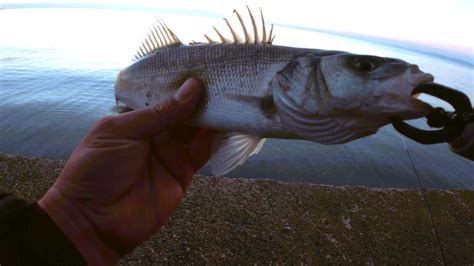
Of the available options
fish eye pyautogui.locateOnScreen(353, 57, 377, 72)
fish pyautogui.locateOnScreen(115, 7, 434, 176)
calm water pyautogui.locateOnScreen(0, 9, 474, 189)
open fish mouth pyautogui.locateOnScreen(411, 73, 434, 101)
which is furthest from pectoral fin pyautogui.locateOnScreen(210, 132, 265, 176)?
calm water pyautogui.locateOnScreen(0, 9, 474, 189)

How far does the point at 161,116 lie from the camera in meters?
3.17

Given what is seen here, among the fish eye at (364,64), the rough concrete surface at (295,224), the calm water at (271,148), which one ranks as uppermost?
the fish eye at (364,64)

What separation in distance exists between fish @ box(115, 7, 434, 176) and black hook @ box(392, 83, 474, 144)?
0.07 metres

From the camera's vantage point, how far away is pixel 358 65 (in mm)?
2477

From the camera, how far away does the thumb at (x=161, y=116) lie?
3.06m

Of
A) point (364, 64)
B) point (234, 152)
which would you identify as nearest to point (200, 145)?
point (234, 152)

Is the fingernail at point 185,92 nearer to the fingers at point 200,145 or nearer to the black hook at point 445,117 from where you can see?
the fingers at point 200,145

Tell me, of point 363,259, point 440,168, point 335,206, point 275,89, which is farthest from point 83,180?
point 440,168

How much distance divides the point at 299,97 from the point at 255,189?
6571 millimetres

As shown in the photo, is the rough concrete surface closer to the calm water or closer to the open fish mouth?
the calm water

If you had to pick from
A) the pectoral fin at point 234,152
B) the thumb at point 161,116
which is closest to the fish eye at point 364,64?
the pectoral fin at point 234,152

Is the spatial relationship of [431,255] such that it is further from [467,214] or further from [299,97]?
[299,97]

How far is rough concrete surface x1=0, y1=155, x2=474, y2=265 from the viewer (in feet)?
21.7

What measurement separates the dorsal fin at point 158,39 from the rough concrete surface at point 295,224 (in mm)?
3933
